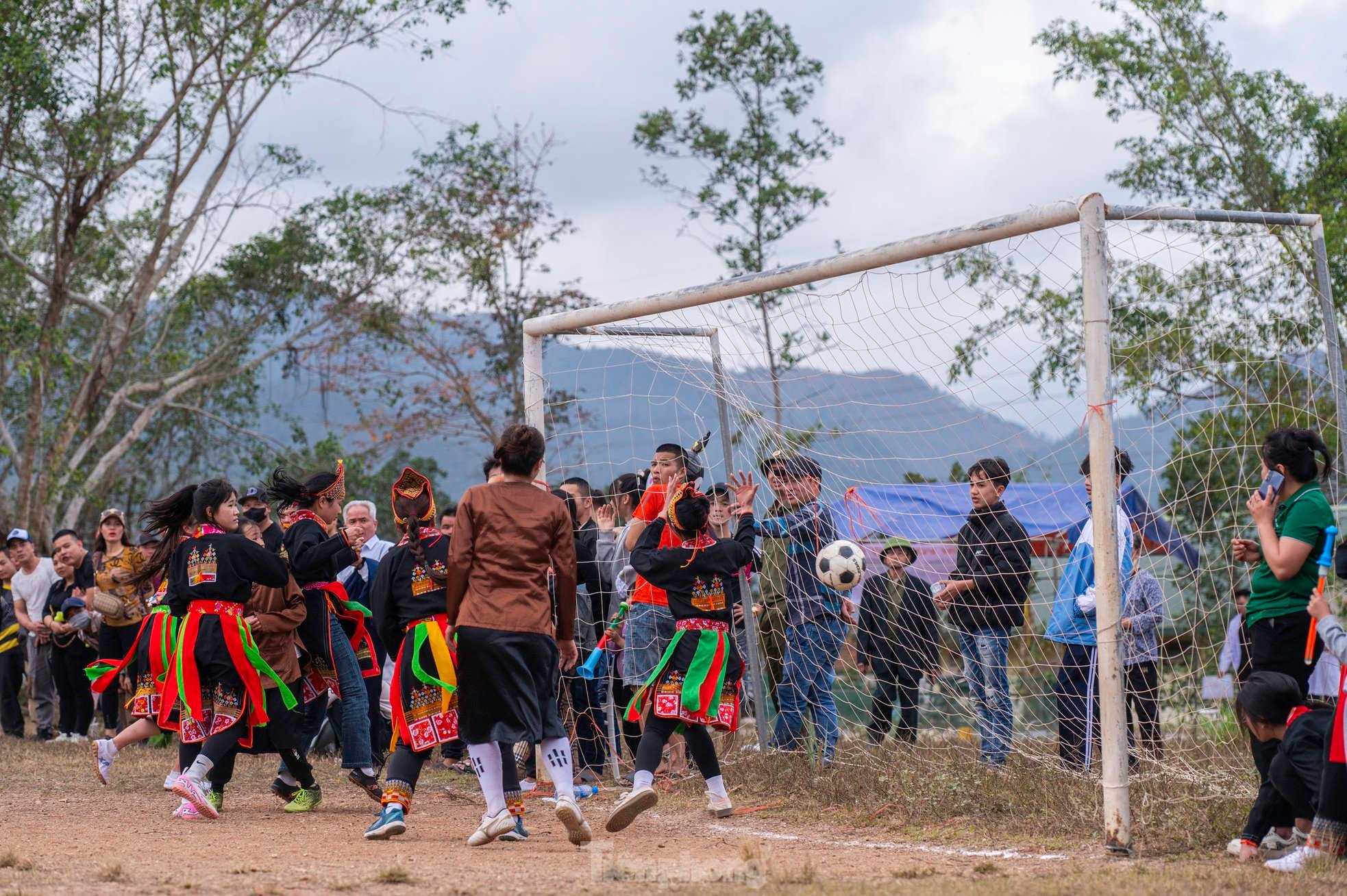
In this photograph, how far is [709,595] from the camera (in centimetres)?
616

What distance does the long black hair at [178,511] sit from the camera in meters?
6.57

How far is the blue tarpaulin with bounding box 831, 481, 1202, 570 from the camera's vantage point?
7332 millimetres

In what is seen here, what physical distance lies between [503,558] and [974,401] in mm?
2421

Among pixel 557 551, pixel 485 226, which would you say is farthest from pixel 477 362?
pixel 557 551

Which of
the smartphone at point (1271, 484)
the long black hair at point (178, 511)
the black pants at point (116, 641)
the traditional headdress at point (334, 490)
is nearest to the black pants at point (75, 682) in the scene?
the black pants at point (116, 641)

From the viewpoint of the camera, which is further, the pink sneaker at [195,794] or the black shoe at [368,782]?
the black shoe at [368,782]

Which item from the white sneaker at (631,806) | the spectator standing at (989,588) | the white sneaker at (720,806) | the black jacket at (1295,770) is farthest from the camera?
the spectator standing at (989,588)

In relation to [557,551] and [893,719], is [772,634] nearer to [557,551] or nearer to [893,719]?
[893,719]

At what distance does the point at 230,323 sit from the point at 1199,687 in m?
17.7

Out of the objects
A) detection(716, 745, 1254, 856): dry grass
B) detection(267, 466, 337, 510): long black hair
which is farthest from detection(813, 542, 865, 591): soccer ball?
detection(267, 466, 337, 510): long black hair

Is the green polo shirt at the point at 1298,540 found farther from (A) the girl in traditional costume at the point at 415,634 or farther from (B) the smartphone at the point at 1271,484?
(A) the girl in traditional costume at the point at 415,634

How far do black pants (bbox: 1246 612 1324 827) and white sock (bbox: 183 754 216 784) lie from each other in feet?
15.4

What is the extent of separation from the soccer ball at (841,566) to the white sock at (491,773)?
7.80 ft

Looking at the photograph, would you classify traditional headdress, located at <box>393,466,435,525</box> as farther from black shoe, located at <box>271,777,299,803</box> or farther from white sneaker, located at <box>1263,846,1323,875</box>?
white sneaker, located at <box>1263,846,1323,875</box>
